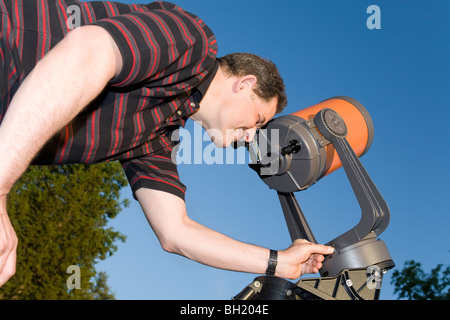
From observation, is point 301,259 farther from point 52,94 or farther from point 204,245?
point 52,94

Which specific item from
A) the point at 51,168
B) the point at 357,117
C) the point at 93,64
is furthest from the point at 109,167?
the point at 93,64

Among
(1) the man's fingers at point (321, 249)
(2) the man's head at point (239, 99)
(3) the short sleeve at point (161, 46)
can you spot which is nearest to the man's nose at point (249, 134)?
(2) the man's head at point (239, 99)

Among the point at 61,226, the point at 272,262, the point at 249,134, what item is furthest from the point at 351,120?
the point at 61,226

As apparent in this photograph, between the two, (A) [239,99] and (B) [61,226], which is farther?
(B) [61,226]

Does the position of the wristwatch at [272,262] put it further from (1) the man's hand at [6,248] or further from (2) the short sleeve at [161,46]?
(1) the man's hand at [6,248]

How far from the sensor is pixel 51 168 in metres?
21.1

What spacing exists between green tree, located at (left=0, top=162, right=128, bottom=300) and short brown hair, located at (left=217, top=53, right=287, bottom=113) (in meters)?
15.7

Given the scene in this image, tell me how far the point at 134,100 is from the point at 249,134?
3.33ft

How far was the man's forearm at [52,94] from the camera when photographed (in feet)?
6.52

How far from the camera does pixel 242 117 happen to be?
12.2 feet

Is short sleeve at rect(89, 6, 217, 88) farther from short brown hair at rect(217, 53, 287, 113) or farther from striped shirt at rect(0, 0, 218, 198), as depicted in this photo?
short brown hair at rect(217, 53, 287, 113)

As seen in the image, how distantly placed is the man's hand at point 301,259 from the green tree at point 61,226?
15688 mm

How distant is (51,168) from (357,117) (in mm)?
18805

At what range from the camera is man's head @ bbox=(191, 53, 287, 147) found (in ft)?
12.1
